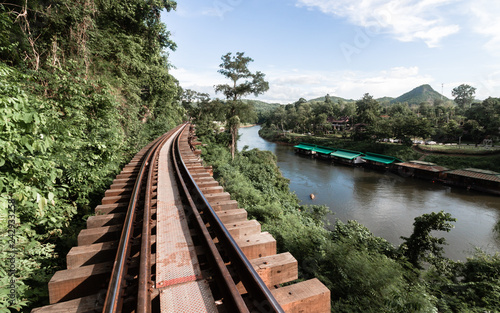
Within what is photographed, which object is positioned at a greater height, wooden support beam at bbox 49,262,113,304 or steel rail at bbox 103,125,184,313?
steel rail at bbox 103,125,184,313

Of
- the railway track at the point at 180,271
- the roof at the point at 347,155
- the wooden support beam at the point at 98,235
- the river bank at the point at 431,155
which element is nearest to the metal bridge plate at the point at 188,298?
the railway track at the point at 180,271

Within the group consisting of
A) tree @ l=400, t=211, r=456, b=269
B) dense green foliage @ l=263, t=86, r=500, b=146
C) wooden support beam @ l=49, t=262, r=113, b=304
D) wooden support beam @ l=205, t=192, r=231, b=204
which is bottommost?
tree @ l=400, t=211, r=456, b=269

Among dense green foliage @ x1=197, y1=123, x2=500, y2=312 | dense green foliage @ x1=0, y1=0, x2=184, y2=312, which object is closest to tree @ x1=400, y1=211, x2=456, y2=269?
dense green foliage @ x1=197, y1=123, x2=500, y2=312

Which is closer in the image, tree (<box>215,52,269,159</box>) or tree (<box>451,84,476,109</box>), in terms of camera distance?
tree (<box>215,52,269,159</box>)

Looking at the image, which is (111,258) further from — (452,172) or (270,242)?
(452,172)

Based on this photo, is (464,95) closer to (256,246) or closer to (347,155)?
(347,155)

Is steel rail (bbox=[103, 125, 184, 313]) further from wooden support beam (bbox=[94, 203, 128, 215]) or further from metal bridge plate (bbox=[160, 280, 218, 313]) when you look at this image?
wooden support beam (bbox=[94, 203, 128, 215])

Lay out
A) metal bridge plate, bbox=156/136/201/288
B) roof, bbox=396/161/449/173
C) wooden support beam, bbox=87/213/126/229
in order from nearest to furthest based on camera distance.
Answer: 1. metal bridge plate, bbox=156/136/201/288
2. wooden support beam, bbox=87/213/126/229
3. roof, bbox=396/161/449/173

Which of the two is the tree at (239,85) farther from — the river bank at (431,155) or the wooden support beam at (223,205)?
the river bank at (431,155)
